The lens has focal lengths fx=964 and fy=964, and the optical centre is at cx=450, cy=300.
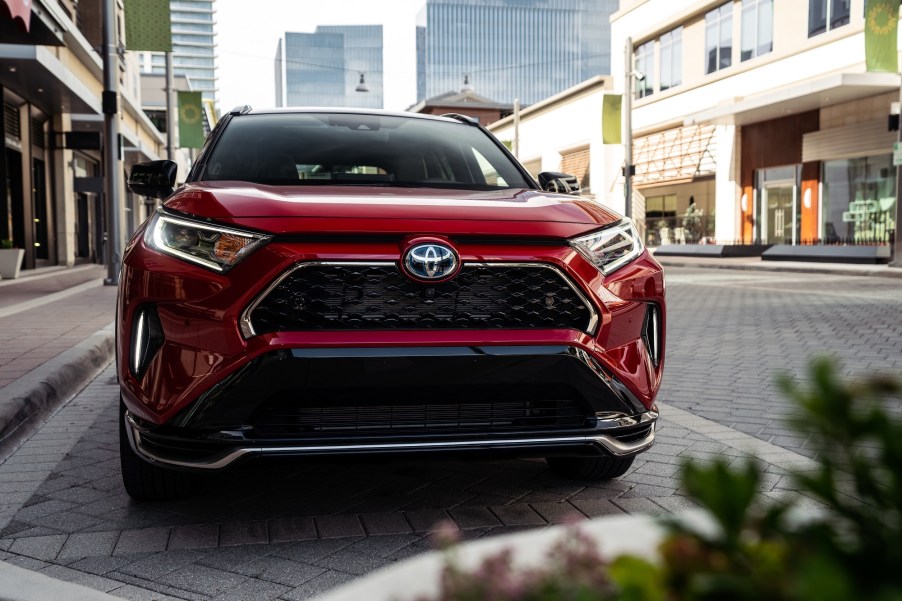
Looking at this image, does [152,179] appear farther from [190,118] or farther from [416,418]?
[190,118]

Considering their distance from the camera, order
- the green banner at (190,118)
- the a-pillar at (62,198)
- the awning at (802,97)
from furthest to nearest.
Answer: the a-pillar at (62,198), the green banner at (190,118), the awning at (802,97)

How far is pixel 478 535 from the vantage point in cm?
332

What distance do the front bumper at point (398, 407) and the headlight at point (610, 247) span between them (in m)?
0.39

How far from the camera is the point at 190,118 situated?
89.8ft

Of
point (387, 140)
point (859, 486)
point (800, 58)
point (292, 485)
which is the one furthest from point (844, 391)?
point (800, 58)

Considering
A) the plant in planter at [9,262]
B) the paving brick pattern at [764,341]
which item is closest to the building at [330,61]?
the plant in planter at [9,262]

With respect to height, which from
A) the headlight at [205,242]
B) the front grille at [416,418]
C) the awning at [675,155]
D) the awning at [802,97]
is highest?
the awning at [802,97]

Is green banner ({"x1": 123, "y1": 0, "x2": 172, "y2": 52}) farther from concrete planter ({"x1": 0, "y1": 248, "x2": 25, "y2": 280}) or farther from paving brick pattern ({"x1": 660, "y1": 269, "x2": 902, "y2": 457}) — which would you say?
paving brick pattern ({"x1": 660, "y1": 269, "x2": 902, "y2": 457})

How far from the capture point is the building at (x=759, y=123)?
27.6m

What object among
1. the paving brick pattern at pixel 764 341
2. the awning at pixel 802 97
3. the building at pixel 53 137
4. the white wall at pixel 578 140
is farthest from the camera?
the white wall at pixel 578 140

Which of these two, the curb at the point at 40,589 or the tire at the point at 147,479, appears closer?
the curb at the point at 40,589

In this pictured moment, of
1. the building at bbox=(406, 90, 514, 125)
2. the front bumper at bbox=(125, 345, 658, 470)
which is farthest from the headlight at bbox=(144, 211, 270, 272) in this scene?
the building at bbox=(406, 90, 514, 125)

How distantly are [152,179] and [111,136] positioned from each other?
42.2ft

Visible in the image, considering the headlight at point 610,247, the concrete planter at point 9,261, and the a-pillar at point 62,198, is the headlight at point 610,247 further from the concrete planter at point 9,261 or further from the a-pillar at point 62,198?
the a-pillar at point 62,198
